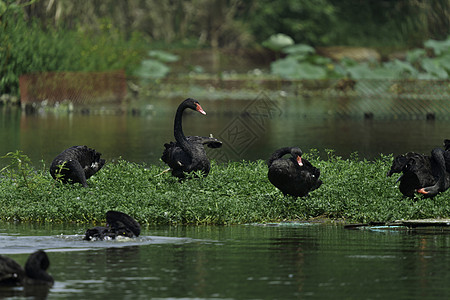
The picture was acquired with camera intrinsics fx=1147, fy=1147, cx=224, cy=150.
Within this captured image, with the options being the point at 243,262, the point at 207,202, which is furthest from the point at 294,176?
the point at 243,262

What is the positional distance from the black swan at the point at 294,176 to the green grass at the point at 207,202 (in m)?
0.17

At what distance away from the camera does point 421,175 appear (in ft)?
53.1

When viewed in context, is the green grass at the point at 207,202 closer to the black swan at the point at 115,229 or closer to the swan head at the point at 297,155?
the swan head at the point at 297,155

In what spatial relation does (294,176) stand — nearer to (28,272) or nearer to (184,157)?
(184,157)

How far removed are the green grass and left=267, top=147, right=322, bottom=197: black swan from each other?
0.17 meters

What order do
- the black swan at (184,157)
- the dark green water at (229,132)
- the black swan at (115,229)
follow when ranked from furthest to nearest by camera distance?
the dark green water at (229,132) → the black swan at (184,157) → the black swan at (115,229)

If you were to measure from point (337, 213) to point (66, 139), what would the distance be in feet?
52.2

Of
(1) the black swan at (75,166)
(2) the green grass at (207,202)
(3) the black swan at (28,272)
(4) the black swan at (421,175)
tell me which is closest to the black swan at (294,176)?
(2) the green grass at (207,202)

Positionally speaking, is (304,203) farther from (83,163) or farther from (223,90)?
(223,90)

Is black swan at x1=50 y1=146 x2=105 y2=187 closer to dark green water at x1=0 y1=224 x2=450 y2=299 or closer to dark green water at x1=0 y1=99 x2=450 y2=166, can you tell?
dark green water at x1=0 y1=224 x2=450 y2=299

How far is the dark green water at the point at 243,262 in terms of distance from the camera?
35.5 ft

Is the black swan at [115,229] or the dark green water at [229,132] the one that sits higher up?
the dark green water at [229,132]

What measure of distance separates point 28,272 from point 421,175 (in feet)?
23.0

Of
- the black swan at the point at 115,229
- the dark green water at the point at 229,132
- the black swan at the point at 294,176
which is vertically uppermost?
the dark green water at the point at 229,132
